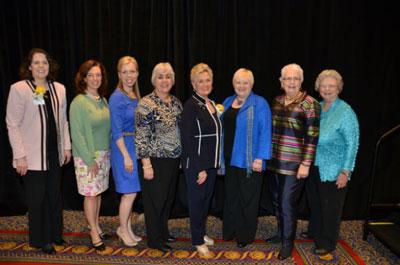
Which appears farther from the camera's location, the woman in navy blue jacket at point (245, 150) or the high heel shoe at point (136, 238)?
the high heel shoe at point (136, 238)

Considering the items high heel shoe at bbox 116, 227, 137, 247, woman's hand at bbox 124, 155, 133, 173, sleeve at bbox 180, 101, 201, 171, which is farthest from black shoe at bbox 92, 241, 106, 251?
sleeve at bbox 180, 101, 201, 171

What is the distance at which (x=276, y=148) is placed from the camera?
9.34ft

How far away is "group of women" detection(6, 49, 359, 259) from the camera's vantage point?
8.97 feet

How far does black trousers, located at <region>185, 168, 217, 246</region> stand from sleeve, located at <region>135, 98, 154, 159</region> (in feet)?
1.25

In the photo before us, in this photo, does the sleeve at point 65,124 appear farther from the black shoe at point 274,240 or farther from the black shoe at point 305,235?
the black shoe at point 305,235

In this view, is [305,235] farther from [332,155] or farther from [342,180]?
[332,155]

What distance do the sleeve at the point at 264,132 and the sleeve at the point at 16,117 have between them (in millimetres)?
1887

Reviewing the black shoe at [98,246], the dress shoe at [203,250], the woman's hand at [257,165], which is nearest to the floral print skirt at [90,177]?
the black shoe at [98,246]

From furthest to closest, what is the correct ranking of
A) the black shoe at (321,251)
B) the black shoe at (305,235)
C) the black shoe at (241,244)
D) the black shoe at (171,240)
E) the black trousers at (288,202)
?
the black shoe at (305,235) < the black shoe at (171,240) < the black shoe at (241,244) < the black shoe at (321,251) < the black trousers at (288,202)

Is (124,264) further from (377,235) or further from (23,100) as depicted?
(377,235)

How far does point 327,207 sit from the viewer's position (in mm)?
2951

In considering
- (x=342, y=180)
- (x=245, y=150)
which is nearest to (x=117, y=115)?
(x=245, y=150)

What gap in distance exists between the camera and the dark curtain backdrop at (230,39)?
365 cm

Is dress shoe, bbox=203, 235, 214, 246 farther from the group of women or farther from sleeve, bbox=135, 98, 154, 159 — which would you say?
sleeve, bbox=135, 98, 154, 159
